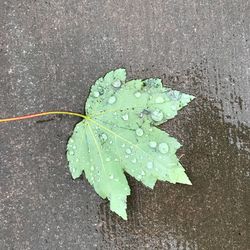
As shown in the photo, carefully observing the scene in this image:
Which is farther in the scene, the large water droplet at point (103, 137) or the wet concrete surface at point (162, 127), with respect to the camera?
the wet concrete surface at point (162, 127)

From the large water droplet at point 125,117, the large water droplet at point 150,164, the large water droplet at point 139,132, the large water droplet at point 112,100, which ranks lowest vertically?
the large water droplet at point 150,164

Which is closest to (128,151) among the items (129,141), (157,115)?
(129,141)

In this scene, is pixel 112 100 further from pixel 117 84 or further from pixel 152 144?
pixel 152 144

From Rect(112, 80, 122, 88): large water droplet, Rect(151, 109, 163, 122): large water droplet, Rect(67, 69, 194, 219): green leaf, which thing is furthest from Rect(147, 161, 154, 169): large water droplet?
Rect(112, 80, 122, 88): large water droplet

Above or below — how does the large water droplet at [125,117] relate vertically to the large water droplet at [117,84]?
below

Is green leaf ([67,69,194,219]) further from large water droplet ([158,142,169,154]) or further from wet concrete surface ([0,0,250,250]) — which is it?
wet concrete surface ([0,0,250,250])

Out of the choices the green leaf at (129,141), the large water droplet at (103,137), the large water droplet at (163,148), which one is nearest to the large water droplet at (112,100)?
the green leaf at (129,141)

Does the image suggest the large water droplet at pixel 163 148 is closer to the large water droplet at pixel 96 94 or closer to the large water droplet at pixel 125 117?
the large water droplet at pixel 125 117
